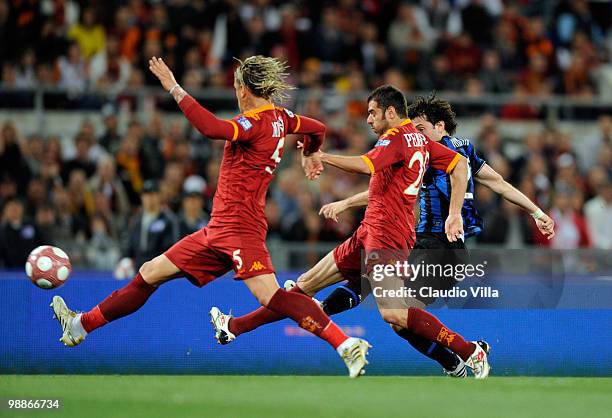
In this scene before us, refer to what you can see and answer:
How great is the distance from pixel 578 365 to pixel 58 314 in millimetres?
4586

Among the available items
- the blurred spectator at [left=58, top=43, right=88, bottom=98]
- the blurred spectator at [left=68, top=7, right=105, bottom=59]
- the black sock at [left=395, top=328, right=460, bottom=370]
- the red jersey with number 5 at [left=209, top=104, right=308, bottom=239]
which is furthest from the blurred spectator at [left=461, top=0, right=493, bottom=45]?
the red jersey with number 5 at [left=209, top=104, right=308, bottom=239]

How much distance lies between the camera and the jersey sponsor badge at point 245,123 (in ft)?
30.0

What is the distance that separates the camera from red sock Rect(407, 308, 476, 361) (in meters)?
9.68

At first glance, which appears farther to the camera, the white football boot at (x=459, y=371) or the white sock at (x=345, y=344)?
the white football boot at (x=459, y=371)

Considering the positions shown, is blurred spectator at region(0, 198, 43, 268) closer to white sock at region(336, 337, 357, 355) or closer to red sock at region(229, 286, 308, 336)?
red sock at region(229, 286, 308, 336)

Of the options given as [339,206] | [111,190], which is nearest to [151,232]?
[111,190]

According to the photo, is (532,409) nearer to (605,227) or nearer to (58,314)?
(58,314)

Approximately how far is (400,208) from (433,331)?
0.98m

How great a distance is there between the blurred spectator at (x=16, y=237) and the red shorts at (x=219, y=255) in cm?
445

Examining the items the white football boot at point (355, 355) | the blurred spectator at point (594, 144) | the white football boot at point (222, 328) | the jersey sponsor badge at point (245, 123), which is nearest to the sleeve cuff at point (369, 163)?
the jersey sponsor badge at point (245, 123)

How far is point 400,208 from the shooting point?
9852mm

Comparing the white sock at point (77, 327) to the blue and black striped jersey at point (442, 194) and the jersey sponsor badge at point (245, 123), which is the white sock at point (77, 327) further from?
the blue and black striped jersey at point (442, 194)

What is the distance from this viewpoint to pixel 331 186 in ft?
51.6

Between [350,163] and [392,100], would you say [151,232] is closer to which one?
[392,100]
